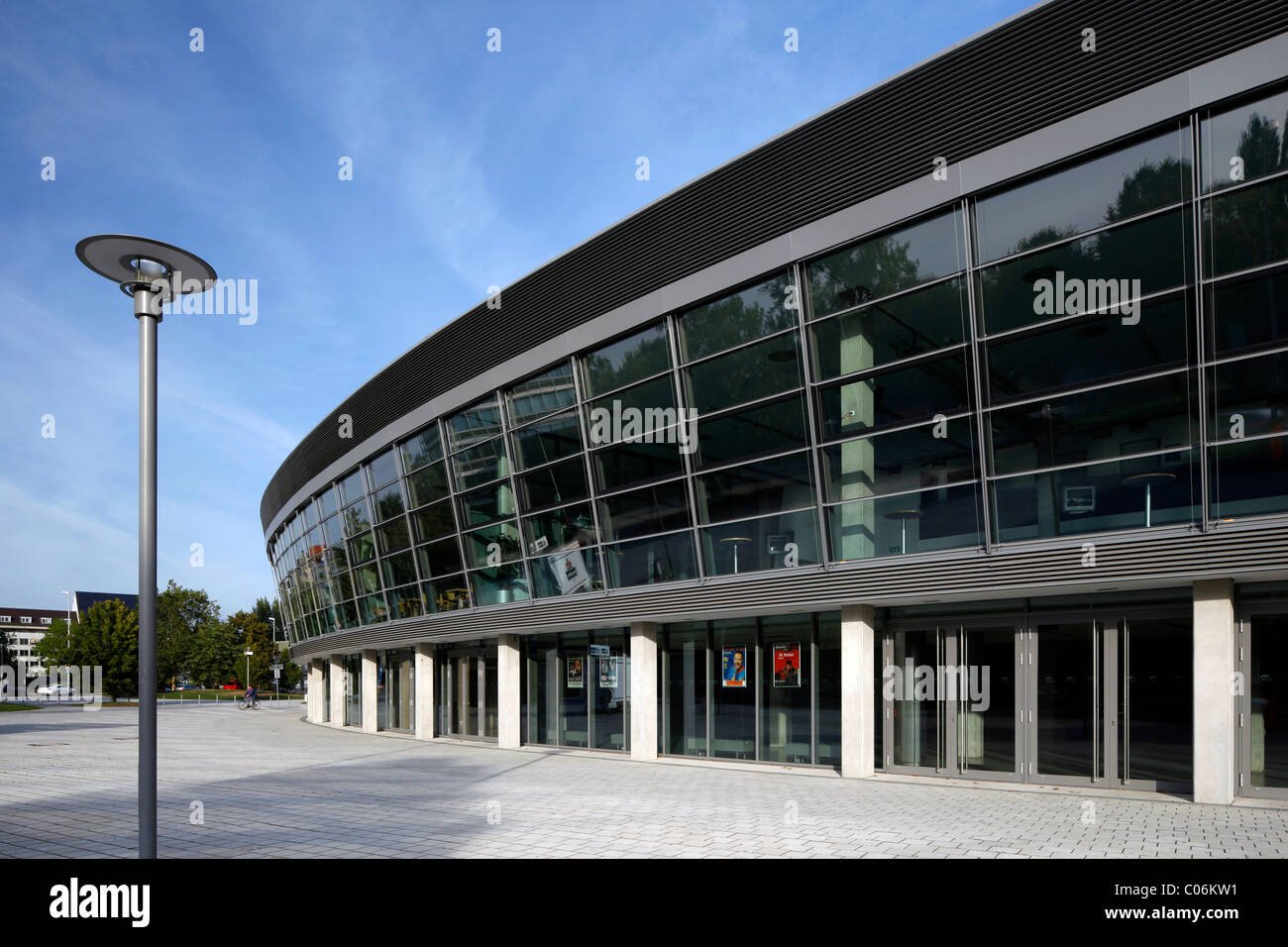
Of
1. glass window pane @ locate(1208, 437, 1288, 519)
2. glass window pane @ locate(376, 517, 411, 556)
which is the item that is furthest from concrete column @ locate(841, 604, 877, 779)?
glass window pane @ locate(376, 517, 411, 556)

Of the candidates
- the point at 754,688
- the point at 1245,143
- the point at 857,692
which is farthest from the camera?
the point at 754,688

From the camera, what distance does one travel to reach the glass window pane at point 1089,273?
43.5 ft

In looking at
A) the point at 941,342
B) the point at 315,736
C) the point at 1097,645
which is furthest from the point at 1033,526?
the point at 315,736

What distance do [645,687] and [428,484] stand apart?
379 inches

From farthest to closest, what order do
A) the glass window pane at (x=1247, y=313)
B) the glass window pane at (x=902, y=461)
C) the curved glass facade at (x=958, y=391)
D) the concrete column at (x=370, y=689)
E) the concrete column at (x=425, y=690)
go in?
the concrete column at (x=370, y=689) → the concrete column at (x=425, y=690) → the glass window pane at (x=902, y=461) → the curved glass facade at (x=958, y=391) → the glass window pane at (x=1247, y=313)

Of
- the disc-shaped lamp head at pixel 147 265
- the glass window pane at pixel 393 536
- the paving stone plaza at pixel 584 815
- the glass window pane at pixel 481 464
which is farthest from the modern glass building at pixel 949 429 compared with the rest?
the disc-shaped lamp head at pixel 147 265

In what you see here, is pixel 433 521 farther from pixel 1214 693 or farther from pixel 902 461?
pixel 1214 693

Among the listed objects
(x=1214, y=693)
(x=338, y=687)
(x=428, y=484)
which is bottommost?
(x=338, y=687)

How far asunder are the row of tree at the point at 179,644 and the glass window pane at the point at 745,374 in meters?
68.5

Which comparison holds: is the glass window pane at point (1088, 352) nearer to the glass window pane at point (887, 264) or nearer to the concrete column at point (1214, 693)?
the glass window pane at point (887, 264)

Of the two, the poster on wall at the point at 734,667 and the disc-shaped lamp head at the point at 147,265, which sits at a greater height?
the disc-shaped lamp head at the point at 147,265

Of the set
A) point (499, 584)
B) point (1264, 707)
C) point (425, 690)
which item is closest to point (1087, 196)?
point (1264, 707)

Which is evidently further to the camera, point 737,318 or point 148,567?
point 737,318

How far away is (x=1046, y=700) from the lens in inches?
602
